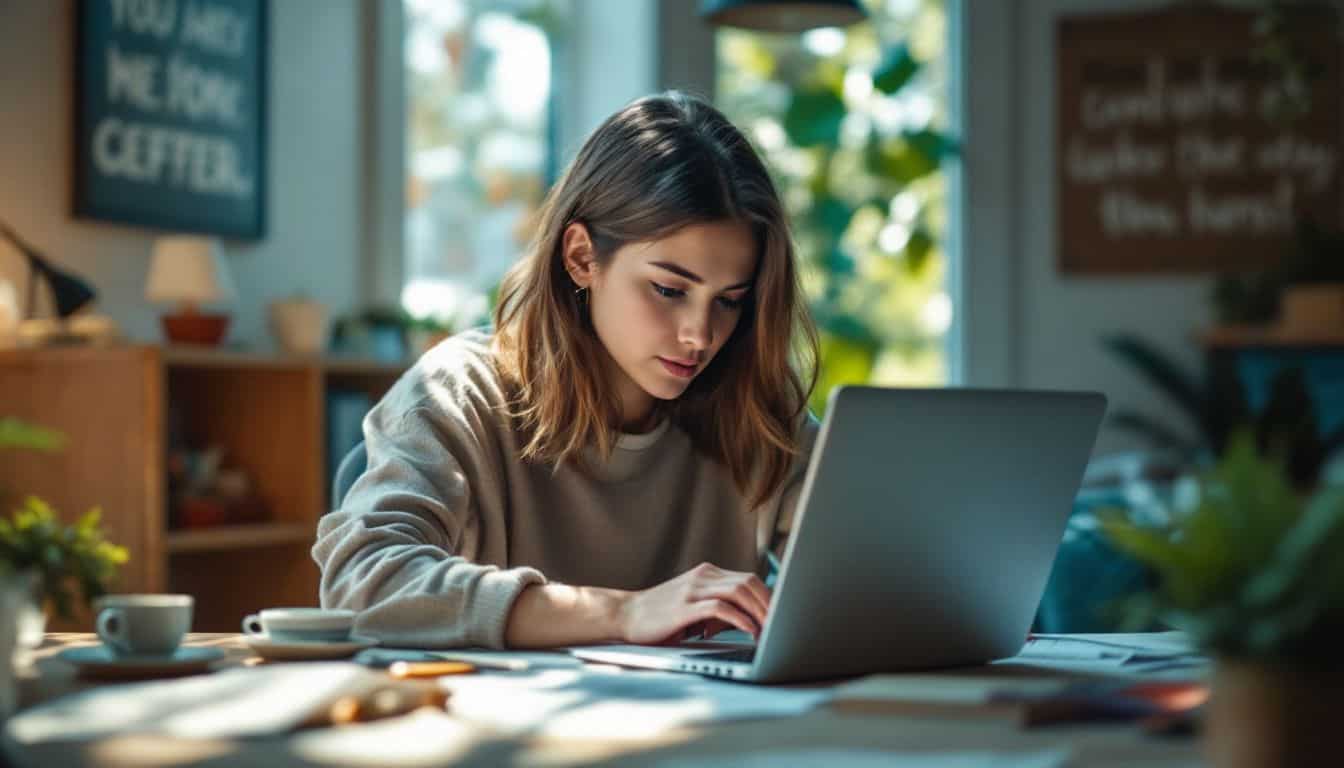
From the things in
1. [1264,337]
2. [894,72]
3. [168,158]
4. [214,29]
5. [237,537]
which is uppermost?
[894,72]

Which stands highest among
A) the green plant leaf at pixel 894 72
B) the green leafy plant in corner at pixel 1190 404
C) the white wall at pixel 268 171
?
the green plant leaf at pixel 894 72

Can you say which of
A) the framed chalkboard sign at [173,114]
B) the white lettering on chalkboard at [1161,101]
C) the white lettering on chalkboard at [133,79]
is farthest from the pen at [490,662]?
the white lettering on chalkboard at [1161,101]

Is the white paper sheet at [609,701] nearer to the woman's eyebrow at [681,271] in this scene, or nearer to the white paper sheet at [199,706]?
the white paper sheet at [199,706]

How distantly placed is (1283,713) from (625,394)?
1.24 meters

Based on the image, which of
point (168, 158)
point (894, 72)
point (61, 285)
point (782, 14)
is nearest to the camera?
point (782, 14)

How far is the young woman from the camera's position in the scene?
1732 mm

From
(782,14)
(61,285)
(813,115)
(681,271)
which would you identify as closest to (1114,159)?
(813,115)

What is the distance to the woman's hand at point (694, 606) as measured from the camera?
137 cm

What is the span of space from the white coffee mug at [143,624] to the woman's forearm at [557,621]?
30 cm

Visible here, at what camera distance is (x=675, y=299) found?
1.80 m

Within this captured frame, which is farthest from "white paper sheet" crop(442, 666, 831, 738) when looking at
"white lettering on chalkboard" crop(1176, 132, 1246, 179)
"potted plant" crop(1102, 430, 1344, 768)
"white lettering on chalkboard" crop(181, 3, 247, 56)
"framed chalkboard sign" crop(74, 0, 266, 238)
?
"white lettering on chalkboard" crop(1176, 132, 1246, 179)

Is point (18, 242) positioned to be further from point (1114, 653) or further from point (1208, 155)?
point (1208, 155)

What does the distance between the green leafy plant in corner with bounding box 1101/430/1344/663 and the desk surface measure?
0.44 ft

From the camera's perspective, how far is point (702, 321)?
1.77 m
